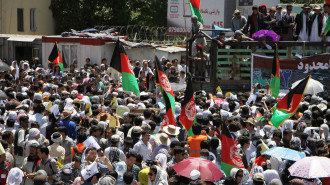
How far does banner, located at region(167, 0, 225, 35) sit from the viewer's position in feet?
103

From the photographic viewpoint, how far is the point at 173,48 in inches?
1086

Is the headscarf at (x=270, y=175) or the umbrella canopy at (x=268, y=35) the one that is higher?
the umbrella canopy at (x=268, y=35)

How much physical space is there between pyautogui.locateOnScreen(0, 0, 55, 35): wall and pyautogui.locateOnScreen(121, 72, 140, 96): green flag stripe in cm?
2078

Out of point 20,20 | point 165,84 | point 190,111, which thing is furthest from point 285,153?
point 20,20

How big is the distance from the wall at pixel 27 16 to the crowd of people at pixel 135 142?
1983 cm

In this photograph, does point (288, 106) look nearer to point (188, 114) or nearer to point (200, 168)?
point (188, 114)

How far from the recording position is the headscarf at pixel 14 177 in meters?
8.53

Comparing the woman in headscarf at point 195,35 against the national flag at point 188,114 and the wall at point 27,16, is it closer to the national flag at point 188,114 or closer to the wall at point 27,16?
the national flag at point 188,114

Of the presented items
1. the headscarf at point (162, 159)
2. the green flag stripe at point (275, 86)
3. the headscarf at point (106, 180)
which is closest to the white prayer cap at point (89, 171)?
the headscarf at point (106, 180)

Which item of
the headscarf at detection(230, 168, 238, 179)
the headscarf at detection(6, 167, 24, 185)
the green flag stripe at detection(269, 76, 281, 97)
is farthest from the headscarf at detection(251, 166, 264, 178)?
the green flag stripe at detection(269, 76, 281, 97)

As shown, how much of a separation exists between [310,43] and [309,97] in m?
3.57

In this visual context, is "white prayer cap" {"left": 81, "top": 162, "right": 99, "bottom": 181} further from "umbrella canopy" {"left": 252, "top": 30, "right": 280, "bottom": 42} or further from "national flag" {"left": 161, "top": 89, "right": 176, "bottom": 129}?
"umbrella canopy" {"left": 252, "top": 30, "right": 280, "bottom": 42}

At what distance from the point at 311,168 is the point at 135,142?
10.2 ft

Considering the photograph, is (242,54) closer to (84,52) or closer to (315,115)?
(315,115)
